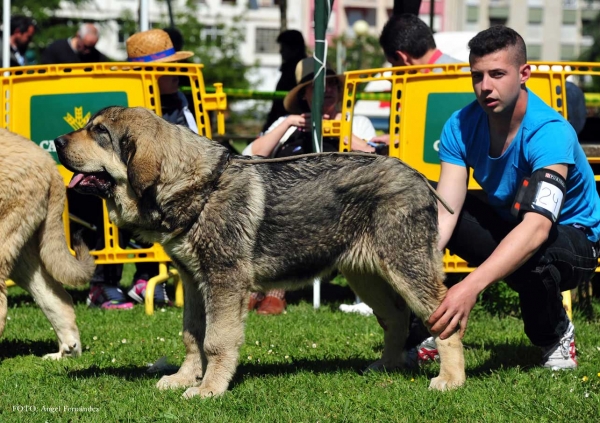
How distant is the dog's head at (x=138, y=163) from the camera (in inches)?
173

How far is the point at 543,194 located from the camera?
433cm

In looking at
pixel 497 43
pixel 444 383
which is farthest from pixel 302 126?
pixel 444 383

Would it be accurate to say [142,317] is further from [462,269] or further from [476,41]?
[476,41]

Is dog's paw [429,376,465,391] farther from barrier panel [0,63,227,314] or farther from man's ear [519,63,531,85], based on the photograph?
barrier panel [0,63,227,314]

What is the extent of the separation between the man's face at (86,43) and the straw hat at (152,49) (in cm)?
340

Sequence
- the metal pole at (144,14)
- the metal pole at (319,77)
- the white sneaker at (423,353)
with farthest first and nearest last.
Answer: the metal pole at (144,14)
the metal pole at (319,77)
the white sneaker at (423,353)

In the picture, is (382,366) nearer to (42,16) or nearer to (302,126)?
(302,126)

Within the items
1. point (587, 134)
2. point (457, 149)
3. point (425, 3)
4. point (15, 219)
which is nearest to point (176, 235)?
point (15, 219)

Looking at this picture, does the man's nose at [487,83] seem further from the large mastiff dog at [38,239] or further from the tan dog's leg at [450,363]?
the large mastiff dog at [38,239]

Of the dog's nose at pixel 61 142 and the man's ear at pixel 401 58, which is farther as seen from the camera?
the man's ear at pixel 401 58

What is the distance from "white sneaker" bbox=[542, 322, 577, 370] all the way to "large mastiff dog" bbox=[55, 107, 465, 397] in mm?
718

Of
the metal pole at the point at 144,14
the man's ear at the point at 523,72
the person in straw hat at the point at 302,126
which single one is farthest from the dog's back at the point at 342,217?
the metal pole at the point at 144,14

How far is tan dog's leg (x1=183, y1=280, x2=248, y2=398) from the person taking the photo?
4.46m

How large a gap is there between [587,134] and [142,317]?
212 inches
